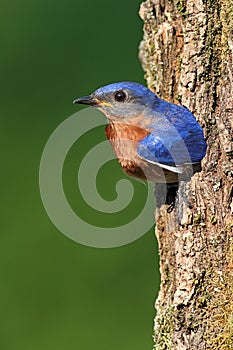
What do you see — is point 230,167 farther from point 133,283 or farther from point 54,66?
point 54,66

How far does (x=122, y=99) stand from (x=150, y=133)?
20 cm

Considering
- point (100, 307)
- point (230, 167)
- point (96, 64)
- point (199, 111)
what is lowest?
point (100, 307)

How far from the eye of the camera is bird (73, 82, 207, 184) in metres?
4.01

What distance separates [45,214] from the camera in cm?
632

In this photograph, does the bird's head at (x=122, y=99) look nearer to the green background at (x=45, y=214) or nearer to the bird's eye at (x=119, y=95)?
the bird's eye at (x=119, y=95)

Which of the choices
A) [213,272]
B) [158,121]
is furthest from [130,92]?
[213,272]

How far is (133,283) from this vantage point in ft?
20.6

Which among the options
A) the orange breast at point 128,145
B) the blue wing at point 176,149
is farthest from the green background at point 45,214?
the blue wing at point 176,149

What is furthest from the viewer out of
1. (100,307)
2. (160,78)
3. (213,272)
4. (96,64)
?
(96,64)

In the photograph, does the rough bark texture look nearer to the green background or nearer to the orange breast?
the orange breast

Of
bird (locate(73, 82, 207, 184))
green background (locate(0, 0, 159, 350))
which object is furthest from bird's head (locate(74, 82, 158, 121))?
green background (locate(0, 0, 159, 350))

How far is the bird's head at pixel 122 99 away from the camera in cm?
409

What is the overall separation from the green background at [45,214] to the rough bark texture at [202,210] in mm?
1758

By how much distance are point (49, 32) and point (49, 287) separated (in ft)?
6.10
